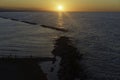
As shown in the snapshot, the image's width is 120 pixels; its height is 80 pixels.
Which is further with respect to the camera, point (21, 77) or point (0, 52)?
point (0, 52)

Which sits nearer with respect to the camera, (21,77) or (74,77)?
(21,77)

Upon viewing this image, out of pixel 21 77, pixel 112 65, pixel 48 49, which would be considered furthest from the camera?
pixel 48 49

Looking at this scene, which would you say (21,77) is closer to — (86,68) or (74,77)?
(74,77)

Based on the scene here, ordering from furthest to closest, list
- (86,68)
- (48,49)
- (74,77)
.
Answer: (48,49), (86,68), (74,77)

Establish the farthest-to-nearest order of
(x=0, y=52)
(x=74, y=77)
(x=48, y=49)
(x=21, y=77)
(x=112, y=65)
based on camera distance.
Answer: (x=48, y=49)
(x=0, y=52)
(x=112, y=65)
(x=74, y=77)
(x=21, y=77)

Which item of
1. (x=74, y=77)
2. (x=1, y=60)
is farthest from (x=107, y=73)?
(x=1, y=60)

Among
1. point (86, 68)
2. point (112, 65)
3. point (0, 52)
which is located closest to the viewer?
point (86, 68)

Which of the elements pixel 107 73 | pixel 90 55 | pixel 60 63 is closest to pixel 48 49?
pixel 90 55

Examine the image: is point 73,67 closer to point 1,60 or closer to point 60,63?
point 60,63
